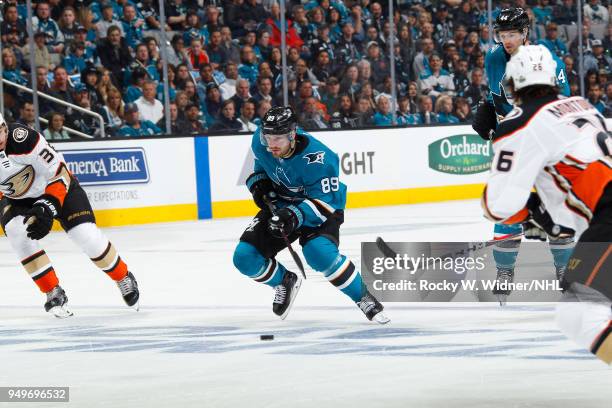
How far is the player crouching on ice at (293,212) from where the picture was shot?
6.63 m

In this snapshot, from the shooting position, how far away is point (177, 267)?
9820 mm

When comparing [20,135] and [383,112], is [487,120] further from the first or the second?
Answer: [383,112]

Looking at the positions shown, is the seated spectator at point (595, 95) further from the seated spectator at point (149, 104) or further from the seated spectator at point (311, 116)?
the seated spectator at point (149, 104)

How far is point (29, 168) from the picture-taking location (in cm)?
730

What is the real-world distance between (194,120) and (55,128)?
173 cm

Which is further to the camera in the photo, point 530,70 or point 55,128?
point 55,128

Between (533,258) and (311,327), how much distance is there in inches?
76.0

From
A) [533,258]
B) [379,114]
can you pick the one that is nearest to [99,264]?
[533,258]

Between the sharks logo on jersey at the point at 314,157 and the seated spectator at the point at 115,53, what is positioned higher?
the sharks logo on jersey at the point at 314,157

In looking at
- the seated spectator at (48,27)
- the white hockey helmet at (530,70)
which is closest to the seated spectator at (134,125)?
the seated spectator at (48,27)

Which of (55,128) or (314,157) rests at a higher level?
(314,157)

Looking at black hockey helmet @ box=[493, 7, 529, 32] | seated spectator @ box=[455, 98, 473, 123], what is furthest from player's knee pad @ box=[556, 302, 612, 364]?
seated spectator @ box=[455, 98, 473, 123]

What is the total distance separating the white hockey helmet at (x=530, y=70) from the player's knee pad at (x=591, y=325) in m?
0.75

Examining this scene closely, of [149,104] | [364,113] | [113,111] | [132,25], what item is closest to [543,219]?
[113,111]
